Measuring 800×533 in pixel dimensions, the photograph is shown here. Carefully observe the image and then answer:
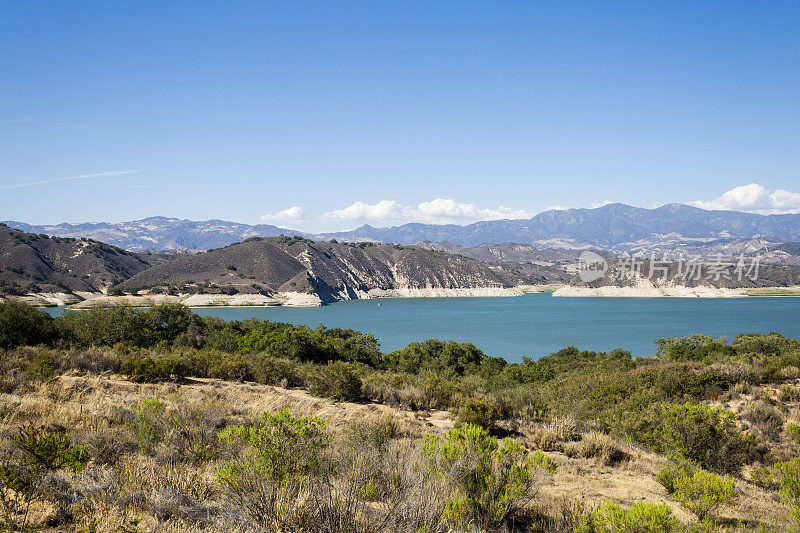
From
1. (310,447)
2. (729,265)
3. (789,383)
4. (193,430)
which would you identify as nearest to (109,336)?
(193,430)

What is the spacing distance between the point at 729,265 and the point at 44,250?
19494 centimetres

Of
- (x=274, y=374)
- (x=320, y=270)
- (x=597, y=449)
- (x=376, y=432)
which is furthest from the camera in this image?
(x=320, y=270)

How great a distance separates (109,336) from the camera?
723 inches

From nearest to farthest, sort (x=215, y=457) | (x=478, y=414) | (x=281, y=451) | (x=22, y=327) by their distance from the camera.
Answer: (x=281, y=451) → (x=215, y=457) → (x=478, y=414) → (x=22, y=327)

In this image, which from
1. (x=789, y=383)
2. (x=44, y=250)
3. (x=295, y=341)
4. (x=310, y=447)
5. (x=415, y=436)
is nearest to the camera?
(x=310, y=447)

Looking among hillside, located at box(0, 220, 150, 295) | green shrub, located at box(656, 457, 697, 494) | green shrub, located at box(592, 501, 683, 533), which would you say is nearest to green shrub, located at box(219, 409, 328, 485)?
green shrub, located at box(592, 501, 683, 533)

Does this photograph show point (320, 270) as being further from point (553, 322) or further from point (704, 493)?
point (704, 493)

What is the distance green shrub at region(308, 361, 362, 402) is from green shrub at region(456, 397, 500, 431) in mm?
3448

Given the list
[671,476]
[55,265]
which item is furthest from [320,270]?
[671,476]

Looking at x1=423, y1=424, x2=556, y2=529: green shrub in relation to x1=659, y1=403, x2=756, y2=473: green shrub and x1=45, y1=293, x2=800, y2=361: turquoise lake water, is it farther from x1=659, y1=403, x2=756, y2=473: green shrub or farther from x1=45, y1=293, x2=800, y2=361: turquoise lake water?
x1=45, y1=293, x2=800, y2=361: turquoise lake water

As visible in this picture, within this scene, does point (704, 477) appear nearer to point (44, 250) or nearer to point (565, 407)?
point (565, 407)

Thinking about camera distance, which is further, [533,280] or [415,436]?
[533,280]

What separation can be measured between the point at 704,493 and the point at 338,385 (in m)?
9.00

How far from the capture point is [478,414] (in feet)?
31.5
